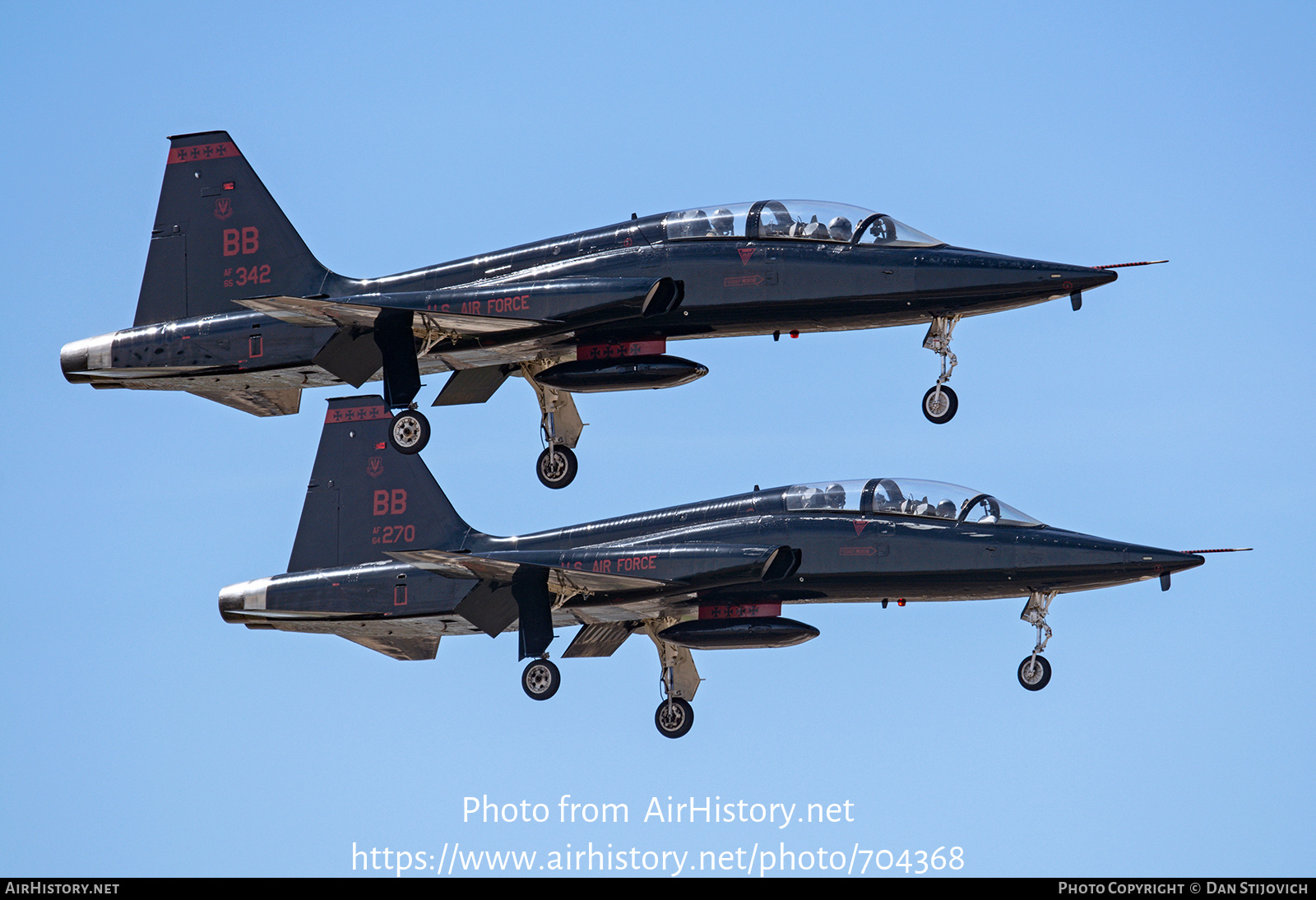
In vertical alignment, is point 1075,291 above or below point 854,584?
above

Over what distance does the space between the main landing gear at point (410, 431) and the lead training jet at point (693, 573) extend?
2.04 metres

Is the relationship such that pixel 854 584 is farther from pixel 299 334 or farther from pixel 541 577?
pixel 299 334

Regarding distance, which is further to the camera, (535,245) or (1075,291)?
(535,245)

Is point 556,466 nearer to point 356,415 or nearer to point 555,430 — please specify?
point 555,430

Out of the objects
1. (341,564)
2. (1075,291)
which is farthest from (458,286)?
(1075,291)

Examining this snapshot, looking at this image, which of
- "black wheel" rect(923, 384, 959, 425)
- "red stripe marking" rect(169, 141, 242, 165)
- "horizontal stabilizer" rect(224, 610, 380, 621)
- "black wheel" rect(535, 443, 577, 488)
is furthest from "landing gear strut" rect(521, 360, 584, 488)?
"red stripe marking" rect(169, 141, 242, 165)

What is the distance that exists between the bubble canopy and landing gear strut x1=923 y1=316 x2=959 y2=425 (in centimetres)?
243

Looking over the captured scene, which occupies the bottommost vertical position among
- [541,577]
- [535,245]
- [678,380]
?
[541,577]

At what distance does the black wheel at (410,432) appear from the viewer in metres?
36.7

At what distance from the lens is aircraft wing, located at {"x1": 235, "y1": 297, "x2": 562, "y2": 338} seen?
1395 inches

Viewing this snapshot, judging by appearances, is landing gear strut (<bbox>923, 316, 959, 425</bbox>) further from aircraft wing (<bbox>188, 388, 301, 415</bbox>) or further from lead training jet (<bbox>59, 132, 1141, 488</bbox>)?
aircraft wing (<bbox>188, 388, 301, 415</bbox>)

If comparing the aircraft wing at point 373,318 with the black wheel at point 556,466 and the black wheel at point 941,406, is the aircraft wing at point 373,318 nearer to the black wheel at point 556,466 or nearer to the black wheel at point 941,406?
the black wheel at point 556,466

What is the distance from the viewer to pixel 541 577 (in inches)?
1483

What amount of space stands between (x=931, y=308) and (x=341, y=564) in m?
12.8
